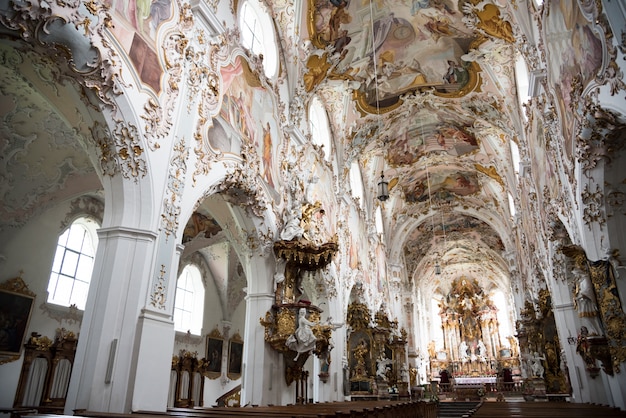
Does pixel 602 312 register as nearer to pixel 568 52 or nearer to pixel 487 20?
pixel 568 52

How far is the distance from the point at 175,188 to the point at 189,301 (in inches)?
389

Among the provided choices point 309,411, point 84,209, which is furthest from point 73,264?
point 309,411

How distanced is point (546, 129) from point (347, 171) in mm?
8107

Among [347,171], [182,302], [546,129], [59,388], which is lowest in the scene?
[59,388]

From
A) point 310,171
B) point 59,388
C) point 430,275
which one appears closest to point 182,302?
point 59,388

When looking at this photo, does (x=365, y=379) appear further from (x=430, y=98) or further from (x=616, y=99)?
(x=616, y=99)

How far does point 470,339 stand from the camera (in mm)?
37750

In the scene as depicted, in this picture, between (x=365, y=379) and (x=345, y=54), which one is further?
(x=365, y=379)

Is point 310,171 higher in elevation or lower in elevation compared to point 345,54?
lower

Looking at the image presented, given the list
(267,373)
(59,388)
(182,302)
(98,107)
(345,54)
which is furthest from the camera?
(182,302)

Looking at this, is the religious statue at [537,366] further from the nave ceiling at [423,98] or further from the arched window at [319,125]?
the arched window at [319,125]

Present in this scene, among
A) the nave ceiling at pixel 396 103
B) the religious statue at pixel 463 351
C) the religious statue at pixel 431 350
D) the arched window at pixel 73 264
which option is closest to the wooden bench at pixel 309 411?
the nave ceiling at pixel 396 103

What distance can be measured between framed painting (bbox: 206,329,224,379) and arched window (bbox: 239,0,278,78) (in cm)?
975

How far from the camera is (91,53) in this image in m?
5.82
